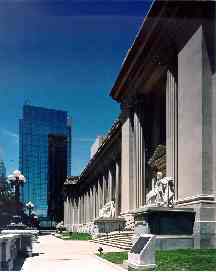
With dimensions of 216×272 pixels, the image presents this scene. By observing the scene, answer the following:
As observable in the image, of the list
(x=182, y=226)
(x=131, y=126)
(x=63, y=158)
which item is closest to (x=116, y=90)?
(x=131, y=126)

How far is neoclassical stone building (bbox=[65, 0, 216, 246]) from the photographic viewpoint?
899 inches

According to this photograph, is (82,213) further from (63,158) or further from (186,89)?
(186,89)

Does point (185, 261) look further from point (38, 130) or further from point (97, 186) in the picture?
point (97, 186)

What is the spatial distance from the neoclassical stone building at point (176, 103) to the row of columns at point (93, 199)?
42.6 feet

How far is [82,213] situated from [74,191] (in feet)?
43.9

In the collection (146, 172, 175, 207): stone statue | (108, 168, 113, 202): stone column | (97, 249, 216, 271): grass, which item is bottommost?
(97, 249, 216, 271): grass

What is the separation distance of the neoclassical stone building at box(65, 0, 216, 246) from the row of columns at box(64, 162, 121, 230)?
42.6 feet

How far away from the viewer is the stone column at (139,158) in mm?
40094

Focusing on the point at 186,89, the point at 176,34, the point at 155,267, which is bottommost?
the point at 155,267

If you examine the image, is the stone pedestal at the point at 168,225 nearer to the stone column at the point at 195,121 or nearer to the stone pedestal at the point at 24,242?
the stone column at the point at 195,121

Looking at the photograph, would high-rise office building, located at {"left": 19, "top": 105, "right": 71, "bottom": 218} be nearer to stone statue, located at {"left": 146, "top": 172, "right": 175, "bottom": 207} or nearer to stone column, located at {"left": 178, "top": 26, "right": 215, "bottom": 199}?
stone statue, located at {"left": 146, "top": 172, "right": 175, "bottom": 207}

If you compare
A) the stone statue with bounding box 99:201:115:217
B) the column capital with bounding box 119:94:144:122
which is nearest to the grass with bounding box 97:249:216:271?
the column capital with bounding box 119:94:144:122

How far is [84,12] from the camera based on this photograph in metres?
17.1

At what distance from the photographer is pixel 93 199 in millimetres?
80062
